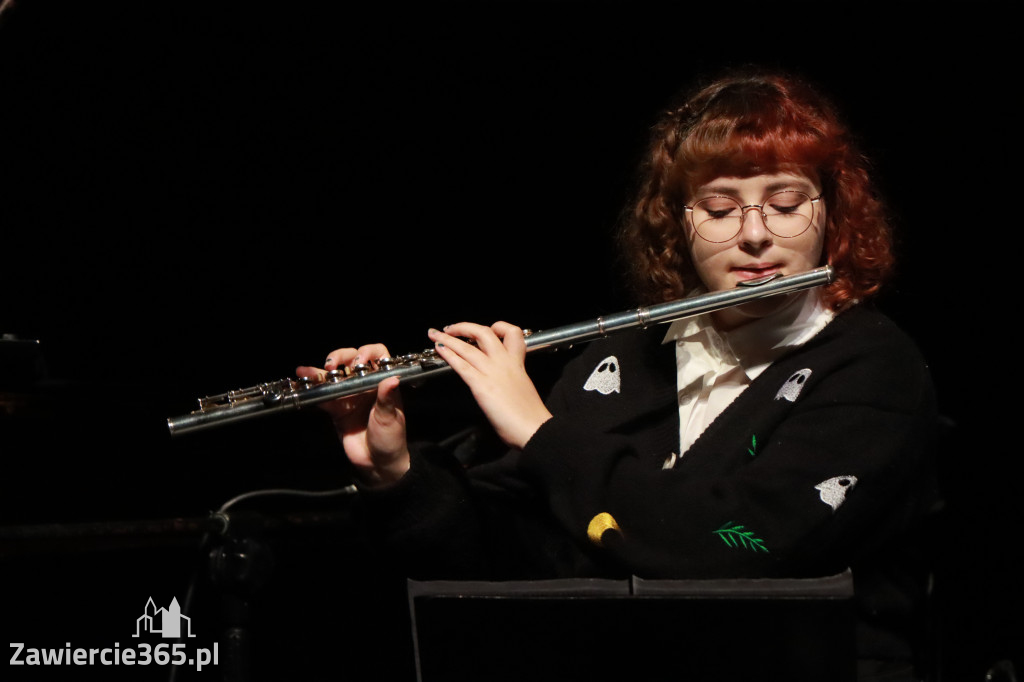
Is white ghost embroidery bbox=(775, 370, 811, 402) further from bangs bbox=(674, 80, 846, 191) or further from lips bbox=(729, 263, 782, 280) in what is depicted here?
bangs bbox=(674, 80, 846, 191)

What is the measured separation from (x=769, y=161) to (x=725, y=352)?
316 mm

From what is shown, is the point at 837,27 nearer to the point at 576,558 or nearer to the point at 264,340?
the point at 576,558

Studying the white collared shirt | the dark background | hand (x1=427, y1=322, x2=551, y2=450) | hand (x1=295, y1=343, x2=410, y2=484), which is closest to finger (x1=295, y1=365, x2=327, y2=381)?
hand (x1=295, y1=343, x2=410, y2=484)

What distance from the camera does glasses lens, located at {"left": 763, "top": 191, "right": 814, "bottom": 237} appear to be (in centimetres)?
147

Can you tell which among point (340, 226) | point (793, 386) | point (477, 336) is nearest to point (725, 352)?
point (793, 386)

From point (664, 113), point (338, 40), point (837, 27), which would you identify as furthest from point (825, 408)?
point (338, 40)

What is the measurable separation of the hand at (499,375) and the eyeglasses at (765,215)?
346 millimetres

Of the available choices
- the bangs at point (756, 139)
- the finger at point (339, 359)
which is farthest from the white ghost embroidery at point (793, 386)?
the finger at point (339, 359)

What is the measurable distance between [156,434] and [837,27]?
1.74 meters

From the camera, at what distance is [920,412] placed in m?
1.33

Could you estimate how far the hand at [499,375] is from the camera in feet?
4.48

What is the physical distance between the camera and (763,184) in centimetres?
147

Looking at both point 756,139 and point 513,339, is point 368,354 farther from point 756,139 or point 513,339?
point 756,139

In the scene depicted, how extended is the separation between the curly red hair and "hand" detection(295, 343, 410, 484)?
566 millimetres
